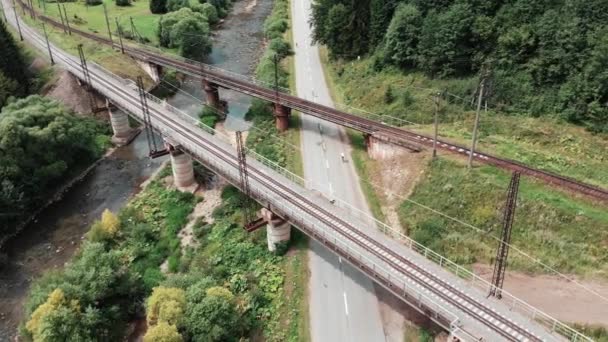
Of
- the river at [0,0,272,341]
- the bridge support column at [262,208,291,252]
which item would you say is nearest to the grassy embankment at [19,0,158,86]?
the river at [0,0,272,341]

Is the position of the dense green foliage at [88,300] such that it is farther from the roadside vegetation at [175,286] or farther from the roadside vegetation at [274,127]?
the roadside vegetation at [274,127]

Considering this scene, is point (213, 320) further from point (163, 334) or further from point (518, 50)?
point (518, 50)

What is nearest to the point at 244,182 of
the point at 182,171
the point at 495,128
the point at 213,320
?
the point at 213,320

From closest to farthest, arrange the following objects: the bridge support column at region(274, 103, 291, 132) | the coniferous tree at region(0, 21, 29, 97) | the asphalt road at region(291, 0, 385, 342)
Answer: the asphalt road at region(291, 0, 385, 342) < the bridge support column at region(274, 103, 291, 132) < the coniferous tree at region(0, 21, 29, 97)

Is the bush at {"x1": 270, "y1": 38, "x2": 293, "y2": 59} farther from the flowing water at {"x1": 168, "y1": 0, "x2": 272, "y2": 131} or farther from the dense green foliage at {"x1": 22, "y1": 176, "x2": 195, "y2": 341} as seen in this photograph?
the dense green foliage at {"x1": 22, "y1": 176, "x2": 195, "y2": 341}

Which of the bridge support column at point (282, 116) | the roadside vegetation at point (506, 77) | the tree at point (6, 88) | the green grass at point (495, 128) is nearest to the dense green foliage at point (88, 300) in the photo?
the bridge support column at point (282, 116)

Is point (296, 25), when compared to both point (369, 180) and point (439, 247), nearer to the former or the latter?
point (369, 180)
